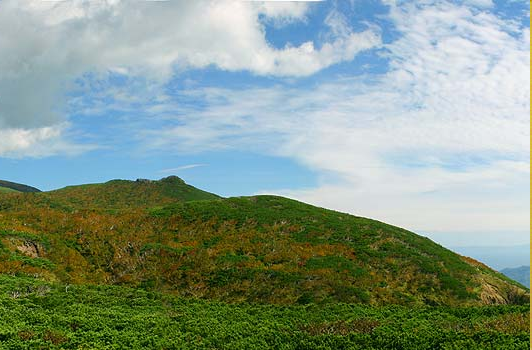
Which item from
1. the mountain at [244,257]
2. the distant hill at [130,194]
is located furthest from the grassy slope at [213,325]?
the distant hill at [130,194]

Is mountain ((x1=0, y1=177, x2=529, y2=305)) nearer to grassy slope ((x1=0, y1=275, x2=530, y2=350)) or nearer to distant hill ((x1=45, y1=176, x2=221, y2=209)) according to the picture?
grassy slope ((x1=0, y1=275, x2=530, y2=350))

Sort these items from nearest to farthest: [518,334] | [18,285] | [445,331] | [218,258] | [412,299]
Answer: [518,334], [445,331], [18,285], [412,299], [218,258]

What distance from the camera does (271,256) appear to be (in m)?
32.5

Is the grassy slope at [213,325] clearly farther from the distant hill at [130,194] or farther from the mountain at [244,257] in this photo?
the distant hill at [130,194]

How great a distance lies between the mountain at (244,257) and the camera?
27.2 metres

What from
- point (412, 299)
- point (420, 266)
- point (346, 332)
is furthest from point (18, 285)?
point (420, 266)

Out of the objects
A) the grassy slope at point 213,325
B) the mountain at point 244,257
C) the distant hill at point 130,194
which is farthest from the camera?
the distant hill at point 130,194

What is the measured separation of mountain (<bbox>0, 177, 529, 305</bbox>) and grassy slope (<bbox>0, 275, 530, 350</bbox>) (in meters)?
5.46

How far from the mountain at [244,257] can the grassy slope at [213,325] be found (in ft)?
17.9

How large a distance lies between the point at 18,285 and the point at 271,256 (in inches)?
723

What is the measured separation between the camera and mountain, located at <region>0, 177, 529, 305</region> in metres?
27.2

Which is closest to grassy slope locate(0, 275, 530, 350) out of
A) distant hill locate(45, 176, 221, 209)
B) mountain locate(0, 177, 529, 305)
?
mountain locate(0, 177, 529, 305)

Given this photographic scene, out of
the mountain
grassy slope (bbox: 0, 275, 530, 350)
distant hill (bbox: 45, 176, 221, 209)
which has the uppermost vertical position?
distant hill (bbox: 45, 176, 221, 209)

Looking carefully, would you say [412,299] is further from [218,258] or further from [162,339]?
[162,339]
